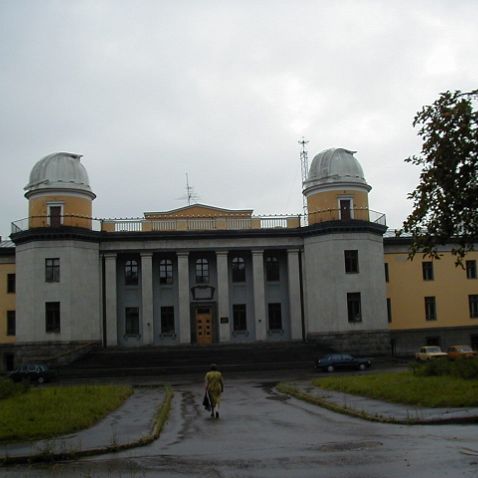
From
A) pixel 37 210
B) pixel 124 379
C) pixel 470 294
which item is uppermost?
pixel 37 210

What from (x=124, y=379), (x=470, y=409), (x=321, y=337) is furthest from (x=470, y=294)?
(x=470, y=409)

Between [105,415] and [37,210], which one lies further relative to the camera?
[37,210]

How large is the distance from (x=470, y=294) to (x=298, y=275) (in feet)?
48.7

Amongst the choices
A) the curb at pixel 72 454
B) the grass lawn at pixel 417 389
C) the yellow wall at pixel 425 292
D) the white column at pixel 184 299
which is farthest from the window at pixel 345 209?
the curb at pixel 72 454

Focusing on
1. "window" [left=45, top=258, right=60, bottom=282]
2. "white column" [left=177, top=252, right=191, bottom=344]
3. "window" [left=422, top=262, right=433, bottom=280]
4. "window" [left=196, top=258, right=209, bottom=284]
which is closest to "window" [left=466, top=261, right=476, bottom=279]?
"window" [left=422, top=262, right=433, bottom=280]

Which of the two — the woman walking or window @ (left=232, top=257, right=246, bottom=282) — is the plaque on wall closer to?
window @ (left=232, top=257, right=246, bottom=282)

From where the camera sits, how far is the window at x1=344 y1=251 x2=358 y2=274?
49719mm

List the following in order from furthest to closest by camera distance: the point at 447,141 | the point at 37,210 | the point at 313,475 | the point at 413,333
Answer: the point at 413,333
the point at 37,210
the point at 447,141
the point at 313,475

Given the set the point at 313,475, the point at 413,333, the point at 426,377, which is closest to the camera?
the point at 313,475

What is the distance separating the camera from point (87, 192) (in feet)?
166

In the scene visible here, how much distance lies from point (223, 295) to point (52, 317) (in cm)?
1170

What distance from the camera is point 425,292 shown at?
184ft

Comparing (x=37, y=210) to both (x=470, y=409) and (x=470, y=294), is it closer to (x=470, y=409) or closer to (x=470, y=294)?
(x=470, y=294)

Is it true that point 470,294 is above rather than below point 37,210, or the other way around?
below
